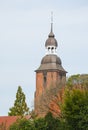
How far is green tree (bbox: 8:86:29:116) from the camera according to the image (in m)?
96.9

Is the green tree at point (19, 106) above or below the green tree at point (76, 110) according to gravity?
above

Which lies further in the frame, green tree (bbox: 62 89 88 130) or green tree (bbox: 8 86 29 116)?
green tree (bbox: 8 86 29 116)

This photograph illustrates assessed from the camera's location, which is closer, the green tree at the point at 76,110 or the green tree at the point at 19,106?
the green tree at the point at 76,110

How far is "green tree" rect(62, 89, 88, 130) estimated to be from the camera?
5294cm

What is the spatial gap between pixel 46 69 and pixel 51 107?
39.3m

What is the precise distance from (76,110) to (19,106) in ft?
147

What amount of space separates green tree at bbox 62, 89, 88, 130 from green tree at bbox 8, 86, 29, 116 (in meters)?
42.5

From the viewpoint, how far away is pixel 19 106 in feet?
321

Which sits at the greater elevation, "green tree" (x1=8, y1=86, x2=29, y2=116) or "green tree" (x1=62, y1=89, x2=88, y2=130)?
"green tree" (x1=8, y1=86, x2=29, y2=116)

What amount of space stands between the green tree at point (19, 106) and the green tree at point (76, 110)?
139 ft

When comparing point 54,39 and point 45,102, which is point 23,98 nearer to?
point 45,102

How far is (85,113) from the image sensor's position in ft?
174

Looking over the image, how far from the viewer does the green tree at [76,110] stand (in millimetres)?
52938

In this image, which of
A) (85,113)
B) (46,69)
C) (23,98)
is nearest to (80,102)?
(85,113)
